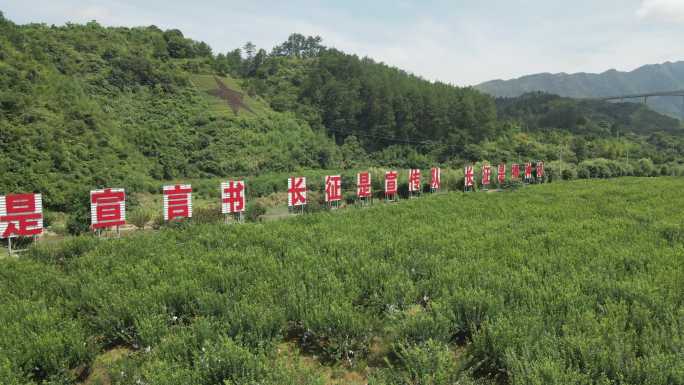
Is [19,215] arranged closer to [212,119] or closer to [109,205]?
[109,205]

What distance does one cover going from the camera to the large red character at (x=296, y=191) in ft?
55.2

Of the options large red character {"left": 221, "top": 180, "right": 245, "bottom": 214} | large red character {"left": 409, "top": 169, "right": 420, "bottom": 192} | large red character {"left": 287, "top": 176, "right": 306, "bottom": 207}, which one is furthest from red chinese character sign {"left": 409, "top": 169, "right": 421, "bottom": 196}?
A: large red character {"left": 221, "top": 180, "right": 245, "bottom": 214}

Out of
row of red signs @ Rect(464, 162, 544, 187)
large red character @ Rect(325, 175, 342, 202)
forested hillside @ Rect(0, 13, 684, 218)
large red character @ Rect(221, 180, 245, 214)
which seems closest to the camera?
large red character @ Rect(221, 180, 245, 214)

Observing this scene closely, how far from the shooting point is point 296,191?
17.0 m

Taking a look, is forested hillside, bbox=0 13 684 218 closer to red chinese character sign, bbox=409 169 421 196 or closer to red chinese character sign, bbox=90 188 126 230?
red chinese character sign, bbox=90 188 126 230

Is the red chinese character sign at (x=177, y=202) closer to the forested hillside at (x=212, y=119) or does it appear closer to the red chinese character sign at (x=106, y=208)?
the red chinese character sign at (x=106, y=208)

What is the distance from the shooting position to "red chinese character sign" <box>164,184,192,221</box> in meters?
13.8

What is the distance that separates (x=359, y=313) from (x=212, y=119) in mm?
45848

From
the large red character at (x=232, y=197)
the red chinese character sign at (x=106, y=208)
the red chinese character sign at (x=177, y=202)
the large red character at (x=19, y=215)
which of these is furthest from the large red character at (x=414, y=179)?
the large red character at (x=19, y=215)

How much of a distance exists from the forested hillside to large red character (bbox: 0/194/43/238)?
21.9 feet

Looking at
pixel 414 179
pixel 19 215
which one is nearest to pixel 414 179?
pixel 414 179

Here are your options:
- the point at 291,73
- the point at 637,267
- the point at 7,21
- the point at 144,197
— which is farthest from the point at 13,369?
the point at 291,73

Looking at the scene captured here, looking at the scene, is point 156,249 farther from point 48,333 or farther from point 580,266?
point 580,266

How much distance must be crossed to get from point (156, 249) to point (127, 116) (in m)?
39.9
